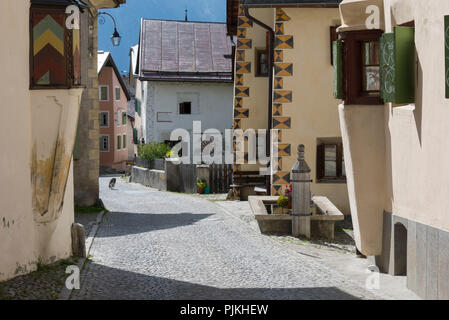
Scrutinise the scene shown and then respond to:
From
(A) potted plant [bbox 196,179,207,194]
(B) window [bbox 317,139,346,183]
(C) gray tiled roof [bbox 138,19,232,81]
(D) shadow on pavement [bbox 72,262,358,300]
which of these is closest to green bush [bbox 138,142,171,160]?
(C) gray tiled roof [bbox 138,19,232,81]

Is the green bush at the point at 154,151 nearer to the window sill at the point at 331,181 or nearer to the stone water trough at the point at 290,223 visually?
the window sill at the point at 331,181

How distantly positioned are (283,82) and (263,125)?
5728mm

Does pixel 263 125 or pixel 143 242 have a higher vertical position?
pixel 263 125

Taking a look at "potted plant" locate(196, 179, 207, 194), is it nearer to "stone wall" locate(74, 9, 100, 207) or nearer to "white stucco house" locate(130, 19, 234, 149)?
"stone wall" locate(74, 9, 100, 207)

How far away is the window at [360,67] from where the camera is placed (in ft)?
38.3

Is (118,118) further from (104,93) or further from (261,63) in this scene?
(261,63)

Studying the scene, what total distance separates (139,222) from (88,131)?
4694 mm

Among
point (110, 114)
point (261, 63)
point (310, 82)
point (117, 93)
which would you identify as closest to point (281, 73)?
point (310, 82)

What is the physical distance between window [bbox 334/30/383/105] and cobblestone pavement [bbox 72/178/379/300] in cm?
288

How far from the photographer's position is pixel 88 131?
21.7 meters

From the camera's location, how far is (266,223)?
15.5 m

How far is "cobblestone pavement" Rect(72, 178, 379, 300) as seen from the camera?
9453 millimetres
